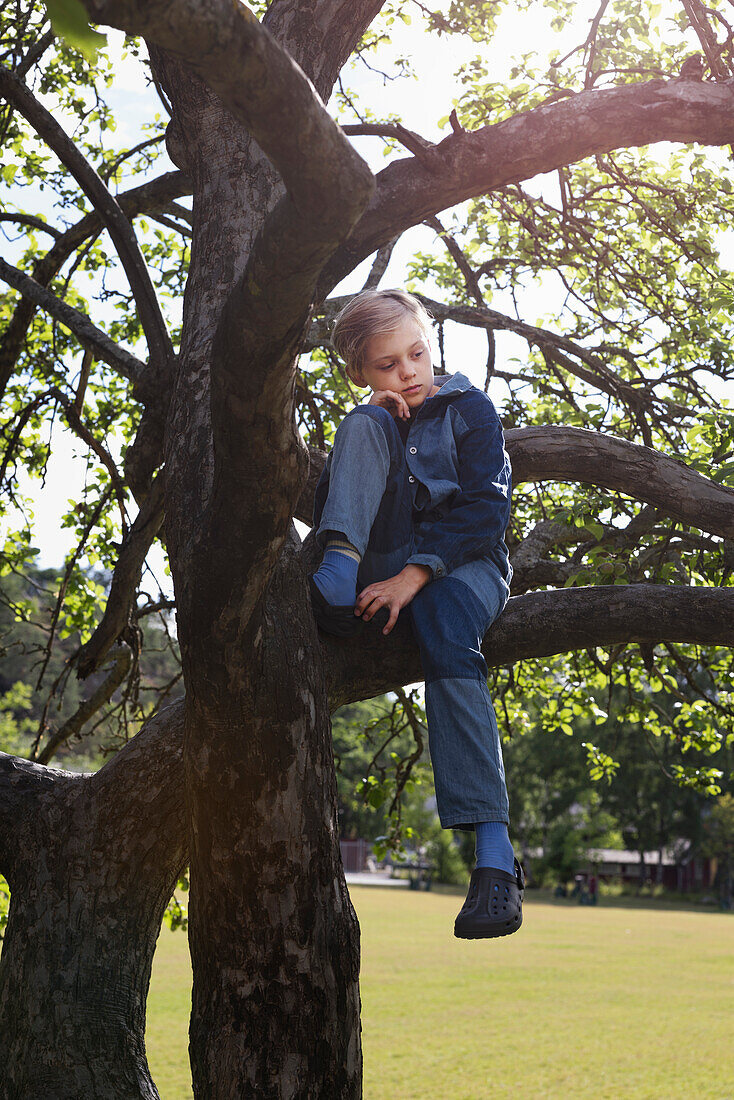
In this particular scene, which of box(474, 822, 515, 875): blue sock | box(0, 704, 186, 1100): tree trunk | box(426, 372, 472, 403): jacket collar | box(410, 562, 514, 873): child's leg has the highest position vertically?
box(426, 372, 472, 403): jacket collar

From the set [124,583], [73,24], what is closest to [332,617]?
[73,24]

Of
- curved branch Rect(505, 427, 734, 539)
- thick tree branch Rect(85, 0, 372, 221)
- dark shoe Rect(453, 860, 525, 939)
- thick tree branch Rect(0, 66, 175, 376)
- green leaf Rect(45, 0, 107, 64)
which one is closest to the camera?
green leaf Rect(45, 0, 107, 64)

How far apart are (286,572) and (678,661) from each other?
4.20m

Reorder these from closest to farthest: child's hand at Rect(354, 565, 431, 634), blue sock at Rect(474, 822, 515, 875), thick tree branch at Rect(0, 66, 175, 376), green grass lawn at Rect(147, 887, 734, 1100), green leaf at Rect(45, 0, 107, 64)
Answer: green leaf at Rect(45, 0, 107, 64) → blue sock at Rect(474, 822, 515, 875) → child's hand at Rect(354, 565, 431, 634) → thick tree branch at Rect(0, 66, 175, 376) → green grass lawn at Rect(147, 887, 734, 1100)

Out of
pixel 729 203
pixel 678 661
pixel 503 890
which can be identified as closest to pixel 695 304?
pixel 729 203

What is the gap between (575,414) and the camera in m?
5.69

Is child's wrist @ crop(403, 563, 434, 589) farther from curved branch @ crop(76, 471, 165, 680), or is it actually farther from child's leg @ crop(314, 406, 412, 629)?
curved branch @ crop(76, 471, 165, 680)

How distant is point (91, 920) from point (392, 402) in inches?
77.4

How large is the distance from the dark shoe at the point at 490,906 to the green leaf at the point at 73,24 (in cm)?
189

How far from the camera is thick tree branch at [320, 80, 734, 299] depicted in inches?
131

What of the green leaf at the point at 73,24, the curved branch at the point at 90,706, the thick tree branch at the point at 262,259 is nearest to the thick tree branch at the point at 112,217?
the thick tree branch at the point at 262,259

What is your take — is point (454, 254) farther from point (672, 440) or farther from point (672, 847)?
point (672, 847)

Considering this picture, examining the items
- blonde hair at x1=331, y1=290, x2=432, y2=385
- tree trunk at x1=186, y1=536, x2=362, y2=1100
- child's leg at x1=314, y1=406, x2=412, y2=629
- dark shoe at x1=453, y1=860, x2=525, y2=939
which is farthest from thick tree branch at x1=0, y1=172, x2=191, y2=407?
dark shoe at x1=453, y1=860, x2=525, y2=939

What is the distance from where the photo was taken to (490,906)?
2.25 meters
